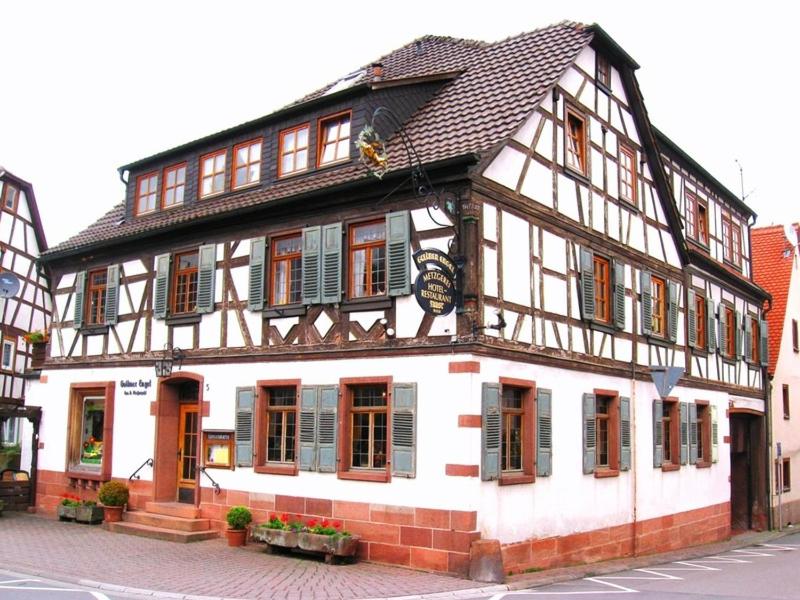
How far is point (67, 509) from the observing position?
1912 centimetres

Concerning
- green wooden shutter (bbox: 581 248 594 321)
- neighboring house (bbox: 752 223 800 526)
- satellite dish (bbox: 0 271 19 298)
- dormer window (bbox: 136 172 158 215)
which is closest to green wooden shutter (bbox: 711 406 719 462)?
neighboring house (bbox: 752 223 800 526)

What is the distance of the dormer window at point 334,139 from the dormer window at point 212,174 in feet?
9.60

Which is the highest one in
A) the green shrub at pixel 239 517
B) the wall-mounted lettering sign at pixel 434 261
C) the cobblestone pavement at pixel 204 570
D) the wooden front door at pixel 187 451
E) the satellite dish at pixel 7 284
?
the satellite dish at pixel 7 284

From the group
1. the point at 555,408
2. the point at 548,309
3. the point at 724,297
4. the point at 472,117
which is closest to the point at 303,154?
the point at 472,117

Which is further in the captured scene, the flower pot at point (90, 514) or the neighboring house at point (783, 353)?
the neighboring house at point (783, 353)

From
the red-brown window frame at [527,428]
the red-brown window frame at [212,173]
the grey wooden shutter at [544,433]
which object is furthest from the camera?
the red-brown window frame at [212,173]

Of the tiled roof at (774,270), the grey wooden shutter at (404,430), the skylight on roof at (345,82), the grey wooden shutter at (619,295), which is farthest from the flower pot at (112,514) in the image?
the tiled roof at (774,270)

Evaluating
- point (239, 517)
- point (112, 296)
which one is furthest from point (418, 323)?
point (112, 296)

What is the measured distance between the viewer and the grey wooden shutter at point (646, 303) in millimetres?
19266

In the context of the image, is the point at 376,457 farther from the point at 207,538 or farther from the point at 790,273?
the point at 790,273

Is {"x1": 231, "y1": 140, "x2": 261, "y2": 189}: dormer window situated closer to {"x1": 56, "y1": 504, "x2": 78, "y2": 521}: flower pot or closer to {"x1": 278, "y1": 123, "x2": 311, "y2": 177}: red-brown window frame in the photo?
{"x1": 278, "y1": 123, "x2": 311, "y2": 177}: red-brown window frame

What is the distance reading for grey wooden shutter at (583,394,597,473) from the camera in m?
16.3

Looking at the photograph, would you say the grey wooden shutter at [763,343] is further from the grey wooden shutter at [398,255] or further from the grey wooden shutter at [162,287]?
the grey wooden shutter at [162,287]

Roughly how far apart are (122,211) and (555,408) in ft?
40.4
